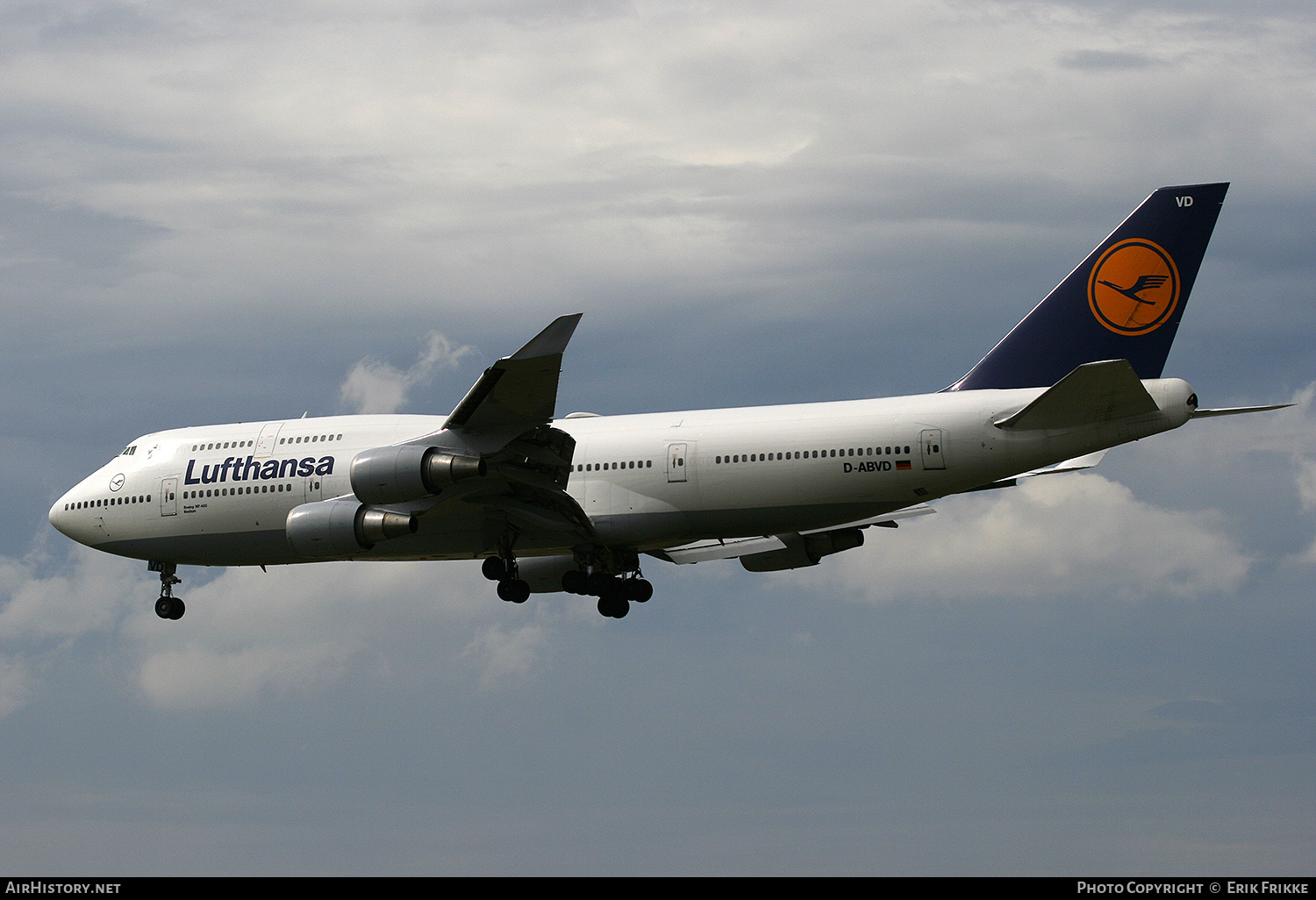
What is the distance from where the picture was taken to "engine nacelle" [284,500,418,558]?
30.4 metres

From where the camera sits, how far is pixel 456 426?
28.5 m

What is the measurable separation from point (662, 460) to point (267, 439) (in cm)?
997

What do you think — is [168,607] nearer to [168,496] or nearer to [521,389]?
[168,496]

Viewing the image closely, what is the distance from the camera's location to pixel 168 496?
34.7 m

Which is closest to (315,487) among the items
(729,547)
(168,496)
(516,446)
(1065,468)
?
(168,496)

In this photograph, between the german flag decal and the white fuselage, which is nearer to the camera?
the white fuselage

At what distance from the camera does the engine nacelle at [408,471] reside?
2808 centimetres

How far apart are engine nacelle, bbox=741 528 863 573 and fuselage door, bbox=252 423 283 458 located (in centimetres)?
1173

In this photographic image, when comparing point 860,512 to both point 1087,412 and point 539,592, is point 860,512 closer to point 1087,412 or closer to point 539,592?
point 1087,412

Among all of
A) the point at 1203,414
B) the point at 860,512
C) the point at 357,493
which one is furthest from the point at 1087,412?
the point at 357,493

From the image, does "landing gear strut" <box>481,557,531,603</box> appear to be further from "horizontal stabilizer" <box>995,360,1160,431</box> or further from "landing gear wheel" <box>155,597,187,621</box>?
"horizontal stabilizer" <box>995,360,1160,431</box>

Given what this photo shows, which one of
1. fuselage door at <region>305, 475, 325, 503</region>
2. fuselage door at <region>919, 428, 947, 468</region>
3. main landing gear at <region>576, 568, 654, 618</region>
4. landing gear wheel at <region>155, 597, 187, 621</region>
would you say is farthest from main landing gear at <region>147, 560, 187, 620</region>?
fuselage door at <region>919, 428, 947, 468</region>

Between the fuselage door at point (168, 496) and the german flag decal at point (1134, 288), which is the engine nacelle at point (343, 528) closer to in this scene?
the fuselage door at point (168, 496)
